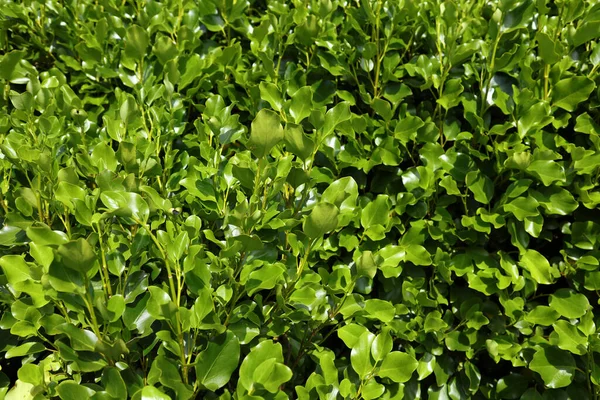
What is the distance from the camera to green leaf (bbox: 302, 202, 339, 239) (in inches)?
52.5

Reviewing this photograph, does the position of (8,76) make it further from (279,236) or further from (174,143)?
(279,236)

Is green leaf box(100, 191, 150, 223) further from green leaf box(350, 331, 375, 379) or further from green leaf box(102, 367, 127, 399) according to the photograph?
Result: green leaf box(350, 331, 375, 379)

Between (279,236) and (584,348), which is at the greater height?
(279,236)

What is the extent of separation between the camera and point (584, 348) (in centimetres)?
154

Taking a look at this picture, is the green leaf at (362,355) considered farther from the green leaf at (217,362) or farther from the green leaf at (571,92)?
the green leaf at (571,92)

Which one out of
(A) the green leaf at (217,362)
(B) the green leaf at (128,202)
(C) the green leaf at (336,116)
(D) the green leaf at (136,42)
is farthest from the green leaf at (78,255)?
(D) the green leaf at (136,42)

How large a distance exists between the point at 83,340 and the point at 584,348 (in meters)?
1.31

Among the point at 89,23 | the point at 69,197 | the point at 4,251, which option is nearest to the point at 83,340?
the point at 69,197

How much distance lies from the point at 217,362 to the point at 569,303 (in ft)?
3.67

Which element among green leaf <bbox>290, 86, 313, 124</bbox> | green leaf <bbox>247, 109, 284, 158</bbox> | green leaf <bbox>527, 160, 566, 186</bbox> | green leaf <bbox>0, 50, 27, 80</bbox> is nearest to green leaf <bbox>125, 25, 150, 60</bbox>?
green leaf <bbox>0, 50, 27, 80</bbox>

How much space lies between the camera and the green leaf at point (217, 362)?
4.31ft

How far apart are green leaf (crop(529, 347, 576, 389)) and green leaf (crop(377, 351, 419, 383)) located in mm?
457

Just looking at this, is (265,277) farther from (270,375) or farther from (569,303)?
(569,303)

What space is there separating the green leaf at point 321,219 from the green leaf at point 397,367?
0.37 m
